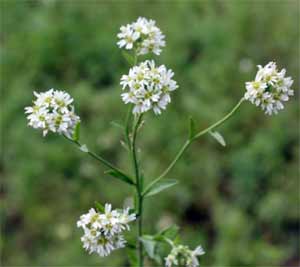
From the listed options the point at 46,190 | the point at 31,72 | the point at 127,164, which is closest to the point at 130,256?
the point at 127,164

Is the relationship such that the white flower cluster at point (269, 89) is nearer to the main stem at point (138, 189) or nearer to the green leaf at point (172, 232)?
the main stem at point (138, 189)

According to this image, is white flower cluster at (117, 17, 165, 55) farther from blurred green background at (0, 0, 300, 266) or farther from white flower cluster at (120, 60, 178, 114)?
blurred green background at (0, 0, 300, 266)

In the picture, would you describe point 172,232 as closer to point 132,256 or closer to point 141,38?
point 132,256

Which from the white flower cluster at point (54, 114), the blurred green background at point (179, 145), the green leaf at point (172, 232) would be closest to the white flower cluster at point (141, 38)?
the white flower cluster at point (54, 114)

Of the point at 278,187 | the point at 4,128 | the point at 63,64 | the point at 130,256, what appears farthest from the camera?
the point at 63,64

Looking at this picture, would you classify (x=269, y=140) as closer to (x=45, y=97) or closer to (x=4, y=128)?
(x=4, y=128)

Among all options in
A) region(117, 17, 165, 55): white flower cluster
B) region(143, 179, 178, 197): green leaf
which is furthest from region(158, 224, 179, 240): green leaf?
region(117, 17, 165, 55): white flower cluster
